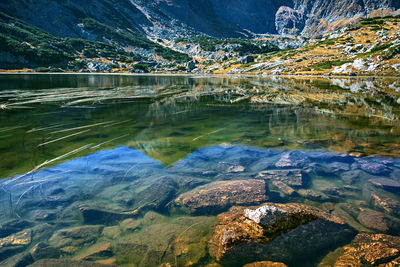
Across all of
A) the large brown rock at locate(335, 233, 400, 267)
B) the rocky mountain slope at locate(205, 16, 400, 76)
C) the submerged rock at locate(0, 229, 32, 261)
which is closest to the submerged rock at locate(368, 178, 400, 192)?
the large brown rock at locate(335, 233, 400, 267)

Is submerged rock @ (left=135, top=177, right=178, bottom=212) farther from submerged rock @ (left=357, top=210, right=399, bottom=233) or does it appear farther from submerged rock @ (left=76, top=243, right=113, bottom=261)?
submerged rock @ (left=357, top=210, right=399, bottom=233)

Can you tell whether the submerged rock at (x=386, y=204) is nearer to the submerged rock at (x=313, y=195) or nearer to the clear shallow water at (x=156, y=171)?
the clear shallow water at (x=156, y=171)

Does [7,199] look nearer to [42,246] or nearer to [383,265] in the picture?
[42,246]

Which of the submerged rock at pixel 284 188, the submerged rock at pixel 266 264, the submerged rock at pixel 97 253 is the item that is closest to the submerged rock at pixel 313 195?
the submerged rock at pixel 284 188

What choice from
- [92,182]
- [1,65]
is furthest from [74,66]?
[92,182]

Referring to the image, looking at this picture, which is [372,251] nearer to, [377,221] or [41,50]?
[377,221]

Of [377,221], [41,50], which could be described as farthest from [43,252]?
[41,50]

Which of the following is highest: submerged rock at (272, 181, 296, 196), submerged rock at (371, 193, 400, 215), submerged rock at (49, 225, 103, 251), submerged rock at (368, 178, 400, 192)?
submerged rock at (368, 178, 400, 192)
